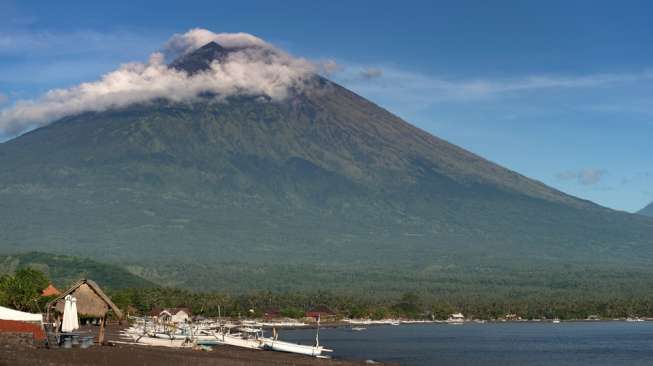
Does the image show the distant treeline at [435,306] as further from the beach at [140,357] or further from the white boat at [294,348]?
the beach at [140,357]

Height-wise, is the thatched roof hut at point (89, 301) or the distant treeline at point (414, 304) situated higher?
the distant treeline at point (414, 304)

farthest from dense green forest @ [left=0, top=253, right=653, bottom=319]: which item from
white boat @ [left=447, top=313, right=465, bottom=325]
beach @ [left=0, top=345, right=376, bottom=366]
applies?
beach @ [left=0, top=345, right=376, bottom=366]

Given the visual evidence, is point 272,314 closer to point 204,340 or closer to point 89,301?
point 204,340

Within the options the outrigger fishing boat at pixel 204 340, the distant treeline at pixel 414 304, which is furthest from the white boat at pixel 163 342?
the distant treeline at pixel 414 304

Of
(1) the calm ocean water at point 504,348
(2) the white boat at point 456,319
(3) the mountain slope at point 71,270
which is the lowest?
(1) the calm ocean water at point 504,348

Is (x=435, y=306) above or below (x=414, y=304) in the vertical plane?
below

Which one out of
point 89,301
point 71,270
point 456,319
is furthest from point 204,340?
point 71,270

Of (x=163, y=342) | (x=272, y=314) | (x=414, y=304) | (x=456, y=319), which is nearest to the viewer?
(x=163, y=342)

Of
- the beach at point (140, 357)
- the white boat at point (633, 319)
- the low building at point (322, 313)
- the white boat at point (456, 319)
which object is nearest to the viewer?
the beach at point (140, 357)

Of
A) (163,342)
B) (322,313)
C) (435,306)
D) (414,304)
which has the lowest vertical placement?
(163,342)

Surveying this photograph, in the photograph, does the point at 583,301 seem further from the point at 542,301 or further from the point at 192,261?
the point at 192,261
